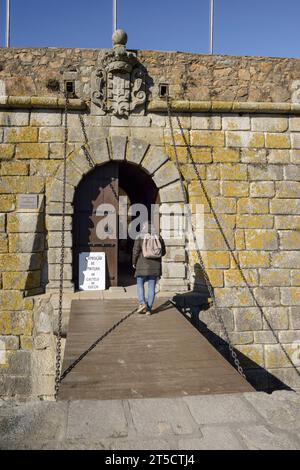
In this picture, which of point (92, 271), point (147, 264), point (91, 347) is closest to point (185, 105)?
point (147, 264)

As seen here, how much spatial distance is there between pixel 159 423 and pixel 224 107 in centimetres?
493

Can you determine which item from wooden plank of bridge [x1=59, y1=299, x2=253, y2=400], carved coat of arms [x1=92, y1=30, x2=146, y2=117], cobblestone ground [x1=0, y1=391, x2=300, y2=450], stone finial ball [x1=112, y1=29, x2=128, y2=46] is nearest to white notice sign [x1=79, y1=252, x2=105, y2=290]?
wooden plank of bridge [x1=59, y1=299, x2=253, y2=400]

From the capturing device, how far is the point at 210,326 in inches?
216

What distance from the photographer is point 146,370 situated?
3078 mm

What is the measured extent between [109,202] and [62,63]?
89.5 inches

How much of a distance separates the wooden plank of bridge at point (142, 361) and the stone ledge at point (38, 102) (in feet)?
10.3

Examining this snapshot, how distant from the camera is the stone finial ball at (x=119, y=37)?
5473 millimetres

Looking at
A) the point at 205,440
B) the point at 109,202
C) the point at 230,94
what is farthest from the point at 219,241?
the point at 205,440

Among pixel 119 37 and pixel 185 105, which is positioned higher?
pixel 119 37

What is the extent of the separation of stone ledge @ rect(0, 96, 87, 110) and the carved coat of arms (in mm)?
287

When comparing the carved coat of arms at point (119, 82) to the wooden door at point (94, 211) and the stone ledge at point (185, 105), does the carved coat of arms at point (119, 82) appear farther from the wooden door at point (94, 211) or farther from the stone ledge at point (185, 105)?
the wooden door at point (94, 211)

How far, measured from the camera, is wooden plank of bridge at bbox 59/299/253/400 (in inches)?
106

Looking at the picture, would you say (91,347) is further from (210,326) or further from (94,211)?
(94,211)
